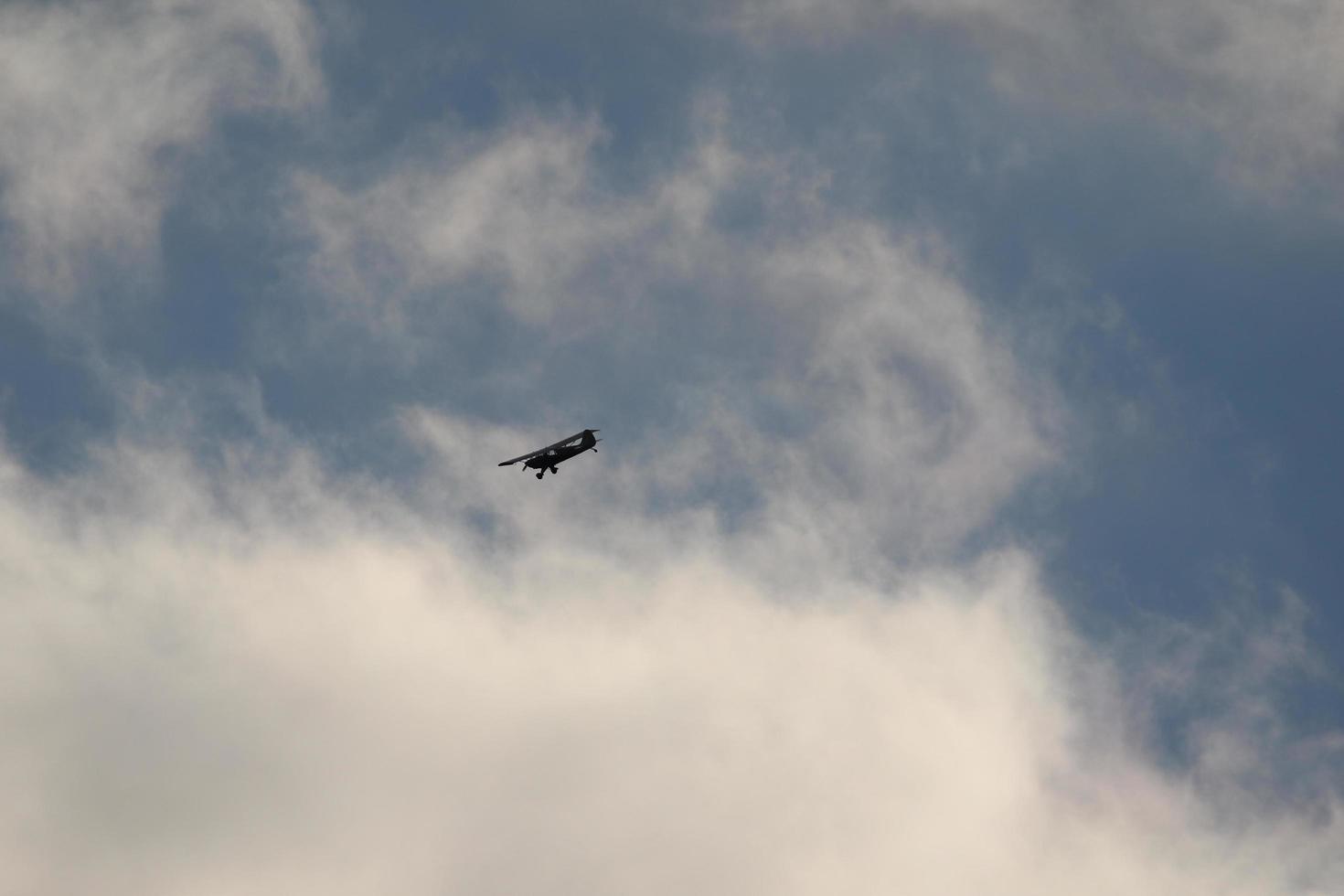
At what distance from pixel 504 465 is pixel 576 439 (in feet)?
26.7

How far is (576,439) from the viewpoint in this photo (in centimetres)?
14412

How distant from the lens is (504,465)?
14275 centimetres
